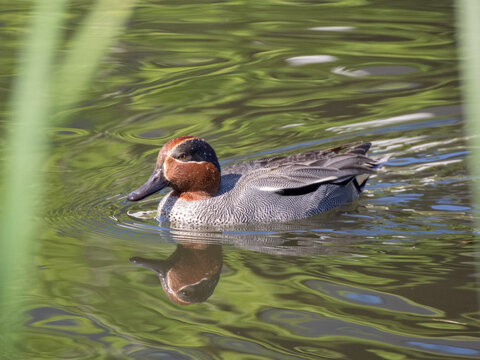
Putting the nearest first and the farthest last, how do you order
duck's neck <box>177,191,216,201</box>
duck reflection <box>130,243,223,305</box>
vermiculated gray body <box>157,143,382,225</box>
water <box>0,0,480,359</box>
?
water <box>0,0,480,359</box> → duck reflection <box>130,243,223,305</box> → vermiculated gray body <box>157,143,382,225</box> → duck's neck <box>177,191,216,201</box>

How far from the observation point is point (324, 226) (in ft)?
20.0

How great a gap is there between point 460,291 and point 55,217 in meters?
3.31

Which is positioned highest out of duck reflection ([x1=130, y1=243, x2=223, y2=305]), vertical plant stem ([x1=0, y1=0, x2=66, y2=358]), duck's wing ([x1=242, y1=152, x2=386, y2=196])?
vertical plant stem ([x1=0, y1=0, x2=66, y2=358])

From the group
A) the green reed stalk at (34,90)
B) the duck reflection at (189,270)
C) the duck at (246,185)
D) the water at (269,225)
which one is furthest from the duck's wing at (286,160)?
the green reed stalk at (34,90)

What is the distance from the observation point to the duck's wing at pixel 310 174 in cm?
621

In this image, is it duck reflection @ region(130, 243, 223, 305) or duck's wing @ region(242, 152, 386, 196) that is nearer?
duck reflection @ region(130, 243, 223, 305)

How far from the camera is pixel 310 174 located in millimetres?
6312

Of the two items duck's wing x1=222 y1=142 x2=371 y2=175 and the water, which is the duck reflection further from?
duck's wing x1=222 y1=142 x2=371 y2=175

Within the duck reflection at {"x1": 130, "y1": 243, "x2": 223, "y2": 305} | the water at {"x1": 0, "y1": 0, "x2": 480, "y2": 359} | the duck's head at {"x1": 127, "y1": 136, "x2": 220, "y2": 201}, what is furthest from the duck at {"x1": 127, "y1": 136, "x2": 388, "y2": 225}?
the duck reflection at {"x1": 130, "y1": 243, "x2": 223, "y2": 305}

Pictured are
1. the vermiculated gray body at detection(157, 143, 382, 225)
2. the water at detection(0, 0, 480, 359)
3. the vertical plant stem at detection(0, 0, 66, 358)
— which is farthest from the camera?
the vermiculated gray body at detection(157, 143, 382, 225)

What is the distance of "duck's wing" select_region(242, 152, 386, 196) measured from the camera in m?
6.21

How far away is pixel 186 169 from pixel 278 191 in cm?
78

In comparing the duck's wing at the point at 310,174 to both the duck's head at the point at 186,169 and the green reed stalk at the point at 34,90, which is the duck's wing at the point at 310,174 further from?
the green reed stalk at the point at 34,90

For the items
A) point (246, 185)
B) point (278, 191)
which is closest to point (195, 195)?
point (246, 185)
